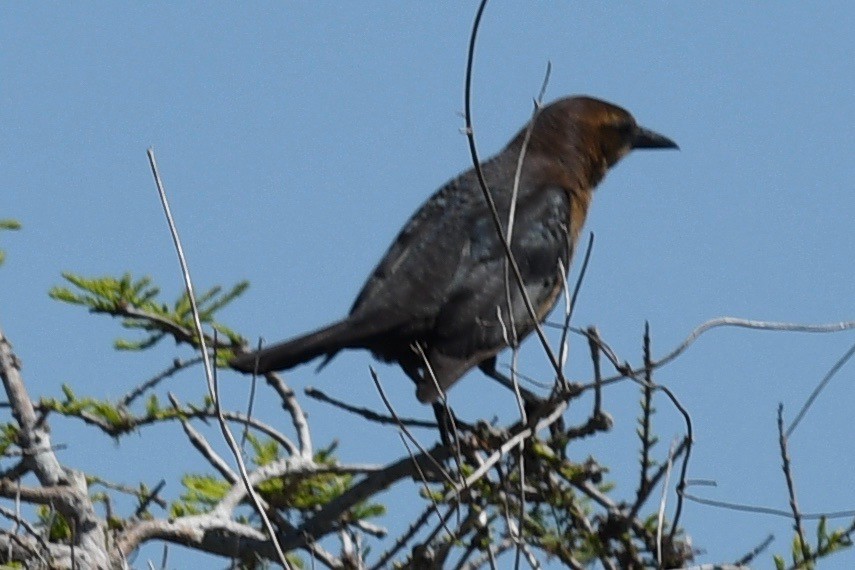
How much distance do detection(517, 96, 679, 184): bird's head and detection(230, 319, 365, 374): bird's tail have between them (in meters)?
2.07

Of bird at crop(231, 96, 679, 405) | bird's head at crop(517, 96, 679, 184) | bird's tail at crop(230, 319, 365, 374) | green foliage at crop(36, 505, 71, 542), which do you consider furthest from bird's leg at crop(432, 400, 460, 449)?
bird's head at crop(517, 96, 679, 184)

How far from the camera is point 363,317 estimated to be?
235 inches

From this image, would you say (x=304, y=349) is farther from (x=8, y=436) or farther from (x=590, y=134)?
(x=590, y=134)

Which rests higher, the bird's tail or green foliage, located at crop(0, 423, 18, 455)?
the bird's tail

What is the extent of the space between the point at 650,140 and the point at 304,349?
125 inches

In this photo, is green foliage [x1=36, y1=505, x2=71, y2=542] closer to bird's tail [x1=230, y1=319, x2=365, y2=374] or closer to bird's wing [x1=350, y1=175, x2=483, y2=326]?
bird's tail [x1=230, y1=319, x2=365, y2=374]

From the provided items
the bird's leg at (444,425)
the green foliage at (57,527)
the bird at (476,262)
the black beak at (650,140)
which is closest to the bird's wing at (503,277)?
the bird at (476,262)

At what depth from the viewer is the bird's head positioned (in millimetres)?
7617

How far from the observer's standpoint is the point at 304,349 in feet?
18.1

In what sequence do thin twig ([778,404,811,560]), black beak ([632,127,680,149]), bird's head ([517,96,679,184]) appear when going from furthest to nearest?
black beak ([632,127,680,149]) → bird's head ([517,96,679,184]) → thin twig ([778,404,811,560])

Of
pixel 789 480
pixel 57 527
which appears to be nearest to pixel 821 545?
pixel 789 480

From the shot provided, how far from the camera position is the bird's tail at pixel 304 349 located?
17.5 feet

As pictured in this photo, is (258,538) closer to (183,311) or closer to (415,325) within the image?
(183,311)

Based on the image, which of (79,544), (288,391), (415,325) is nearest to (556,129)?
(415,325)
